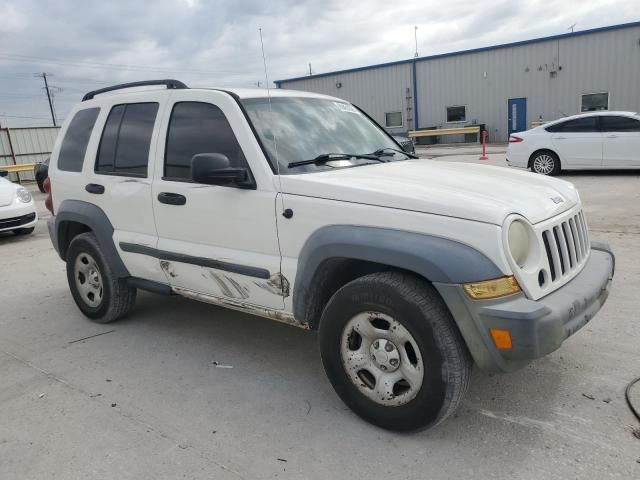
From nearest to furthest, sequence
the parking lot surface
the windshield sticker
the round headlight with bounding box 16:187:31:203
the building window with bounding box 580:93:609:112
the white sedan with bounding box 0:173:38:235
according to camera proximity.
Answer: the parking lot surface → the windshield sticker → the white sedan with bounding box 0:173:38:235 → the round headlight with bounding box 16:187:31:203 → the building window with bounding box 580:93:609:112

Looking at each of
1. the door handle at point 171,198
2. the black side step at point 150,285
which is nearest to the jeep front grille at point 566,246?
the door handle at point 171,198

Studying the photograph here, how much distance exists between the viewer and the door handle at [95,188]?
14.3 feet

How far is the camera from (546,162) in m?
12.5

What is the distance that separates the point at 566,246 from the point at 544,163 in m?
10.5

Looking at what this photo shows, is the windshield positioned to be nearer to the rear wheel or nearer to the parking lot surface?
the parking lot surface

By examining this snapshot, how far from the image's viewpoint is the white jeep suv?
2549 mm

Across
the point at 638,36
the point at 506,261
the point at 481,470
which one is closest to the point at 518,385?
the point at 481,470

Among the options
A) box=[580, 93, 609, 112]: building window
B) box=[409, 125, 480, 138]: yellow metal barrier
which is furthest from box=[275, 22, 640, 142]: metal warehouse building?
box=[409, 125, 480, 138]: yellow metal barrier

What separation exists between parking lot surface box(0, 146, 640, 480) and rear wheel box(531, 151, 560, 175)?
27.1 feet

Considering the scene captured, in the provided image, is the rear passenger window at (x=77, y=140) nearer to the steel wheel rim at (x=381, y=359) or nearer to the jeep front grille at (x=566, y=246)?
the steel wheel rim at (x=381, y=359)

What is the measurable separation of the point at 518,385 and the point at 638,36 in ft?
82.7

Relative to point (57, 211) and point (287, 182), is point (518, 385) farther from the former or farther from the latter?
point (57, 211)

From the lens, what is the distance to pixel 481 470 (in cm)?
257

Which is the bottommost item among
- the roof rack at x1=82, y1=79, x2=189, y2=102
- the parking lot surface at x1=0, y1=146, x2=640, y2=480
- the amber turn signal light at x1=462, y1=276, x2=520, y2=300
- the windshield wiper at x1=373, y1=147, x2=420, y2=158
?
the parking lot surface at x1=0, y1=146, x2=640, y2=480
